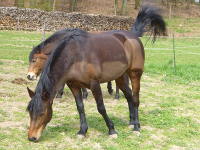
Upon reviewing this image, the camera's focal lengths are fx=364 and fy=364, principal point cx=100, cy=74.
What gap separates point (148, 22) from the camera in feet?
21.1

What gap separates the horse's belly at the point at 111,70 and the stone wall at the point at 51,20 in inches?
659

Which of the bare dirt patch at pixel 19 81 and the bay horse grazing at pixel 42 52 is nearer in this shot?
the bay horse grazing at pixel 42 52

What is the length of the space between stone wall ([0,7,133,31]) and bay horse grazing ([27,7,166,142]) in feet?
54.2

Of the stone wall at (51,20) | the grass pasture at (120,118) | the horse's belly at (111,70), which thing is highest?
the horse's belly at (111,70)

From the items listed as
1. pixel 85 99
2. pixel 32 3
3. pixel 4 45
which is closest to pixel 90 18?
pixel 32 3

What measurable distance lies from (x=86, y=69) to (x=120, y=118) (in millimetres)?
1784

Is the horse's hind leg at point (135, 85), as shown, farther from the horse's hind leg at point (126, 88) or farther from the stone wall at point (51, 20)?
the stone wall at point (51, 20)

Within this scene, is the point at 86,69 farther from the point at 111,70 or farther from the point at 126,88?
the point at 126,88

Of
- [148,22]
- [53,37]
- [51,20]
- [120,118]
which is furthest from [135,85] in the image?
[51,20]

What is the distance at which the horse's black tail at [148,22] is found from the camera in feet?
20.8

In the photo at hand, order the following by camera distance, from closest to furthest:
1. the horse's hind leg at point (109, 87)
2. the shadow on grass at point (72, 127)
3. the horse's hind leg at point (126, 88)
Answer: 1. the shadow on grass at point (72, 127)
2. the horse's hind leg at point (126, 88)
3. the horse's hind leg at point (109, 87)

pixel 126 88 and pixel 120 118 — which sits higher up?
pixel 126 88

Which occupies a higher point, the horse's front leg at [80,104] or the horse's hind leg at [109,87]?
the horse's front leg at [80,104]

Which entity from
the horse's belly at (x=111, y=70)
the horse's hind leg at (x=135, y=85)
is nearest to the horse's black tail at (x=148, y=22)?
the horse's hind leg at (x=135, y=85)
